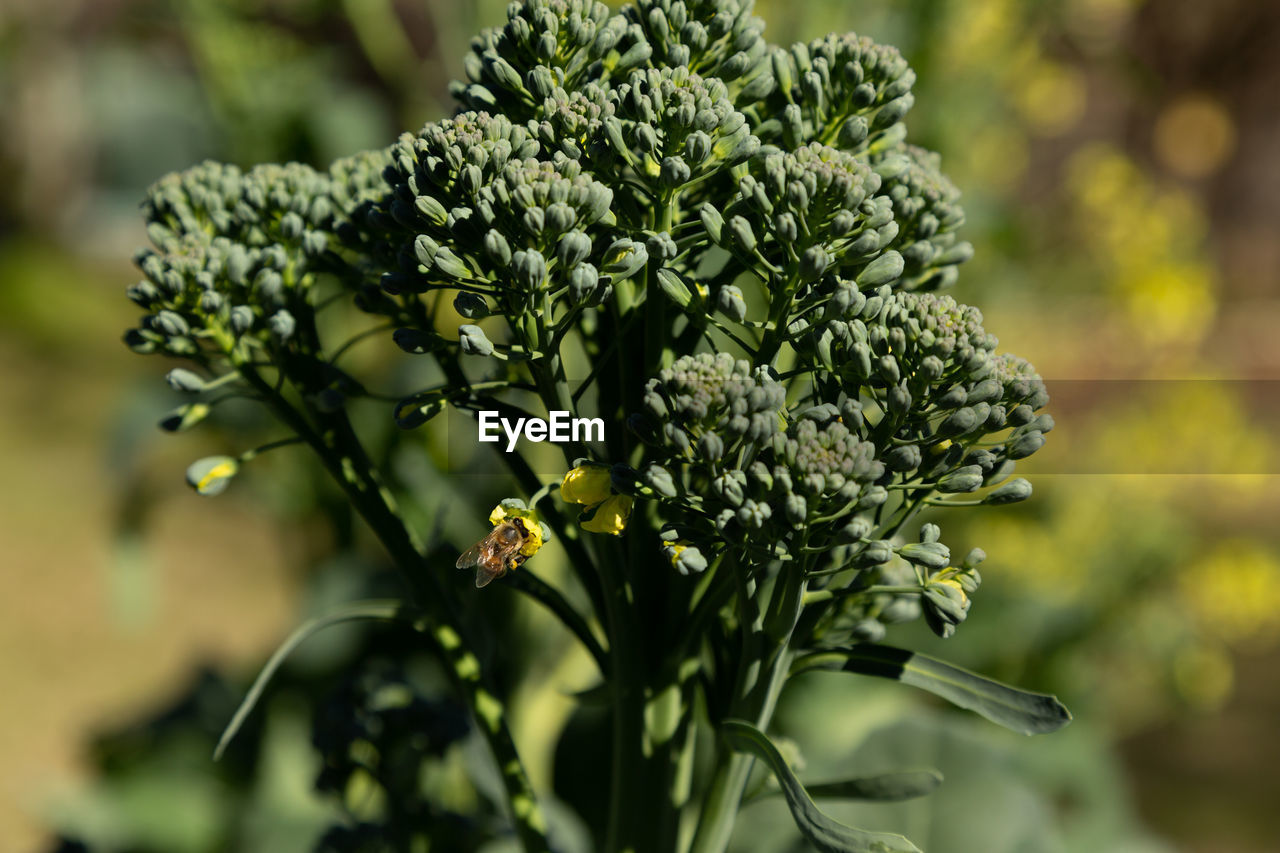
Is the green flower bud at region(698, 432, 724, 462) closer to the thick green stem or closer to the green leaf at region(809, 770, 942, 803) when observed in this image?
the thick green stem

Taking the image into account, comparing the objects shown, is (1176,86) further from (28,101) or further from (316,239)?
(28,101)

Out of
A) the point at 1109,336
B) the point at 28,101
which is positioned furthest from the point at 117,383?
the point at 1109,336

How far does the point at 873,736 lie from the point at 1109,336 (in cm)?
134

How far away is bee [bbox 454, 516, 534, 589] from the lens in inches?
14.4

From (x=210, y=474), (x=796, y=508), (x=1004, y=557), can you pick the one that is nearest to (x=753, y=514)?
(x=796, y=508)

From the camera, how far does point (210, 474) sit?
16.9 inches

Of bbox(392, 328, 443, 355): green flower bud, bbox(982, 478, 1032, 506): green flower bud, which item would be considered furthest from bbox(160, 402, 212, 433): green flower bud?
bbox(982, 478, 1032, 506): green flower bud

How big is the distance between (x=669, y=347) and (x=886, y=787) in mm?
200

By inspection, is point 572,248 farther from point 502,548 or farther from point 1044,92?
point 1044,92

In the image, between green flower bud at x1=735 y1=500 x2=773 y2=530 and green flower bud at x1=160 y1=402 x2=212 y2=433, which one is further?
green flower bud at x1=160 y1=402 x2=212 y2=433

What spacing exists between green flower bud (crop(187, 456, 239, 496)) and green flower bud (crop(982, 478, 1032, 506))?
0.30m

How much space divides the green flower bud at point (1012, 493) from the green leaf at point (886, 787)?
0.37 ft

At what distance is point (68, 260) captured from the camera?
4070 mm

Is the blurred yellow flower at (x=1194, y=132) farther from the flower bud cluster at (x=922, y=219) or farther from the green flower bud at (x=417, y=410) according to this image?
the green flower bud at (x=417, y=410)
